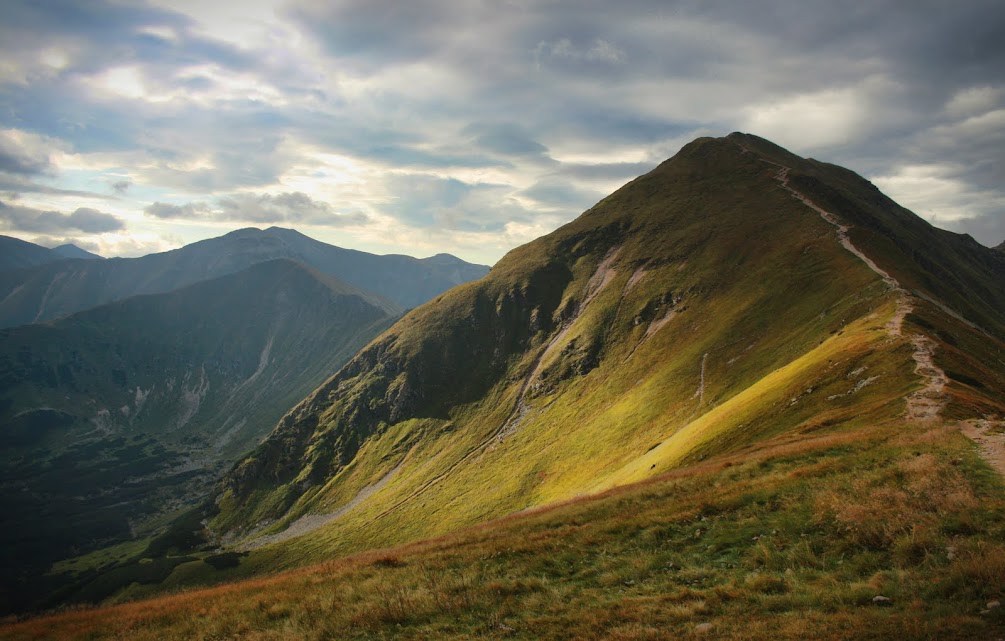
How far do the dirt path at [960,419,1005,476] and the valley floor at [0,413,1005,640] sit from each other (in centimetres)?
71

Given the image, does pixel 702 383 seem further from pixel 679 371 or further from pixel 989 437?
pixel 989 437

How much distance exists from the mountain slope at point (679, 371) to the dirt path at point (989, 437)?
2712 mm

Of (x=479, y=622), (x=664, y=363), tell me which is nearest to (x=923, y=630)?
(x=479, y=622)

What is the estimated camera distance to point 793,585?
15094mm

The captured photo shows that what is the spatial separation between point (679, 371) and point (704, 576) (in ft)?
313

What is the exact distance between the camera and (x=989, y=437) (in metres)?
27.3

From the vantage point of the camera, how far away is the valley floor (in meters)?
13.1

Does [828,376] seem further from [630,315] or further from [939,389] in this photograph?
[630,315]

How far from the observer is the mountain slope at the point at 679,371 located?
169ft

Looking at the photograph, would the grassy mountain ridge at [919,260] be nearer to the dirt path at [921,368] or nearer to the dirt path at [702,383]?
the dirt path at [921,368]

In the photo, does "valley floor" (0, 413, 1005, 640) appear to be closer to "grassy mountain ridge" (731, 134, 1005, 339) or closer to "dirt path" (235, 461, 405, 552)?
"grassy mountain ridge" (731, 134, 1005, 339)

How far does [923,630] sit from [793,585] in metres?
4.25

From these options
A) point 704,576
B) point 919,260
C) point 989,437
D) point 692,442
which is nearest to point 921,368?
point 989,437

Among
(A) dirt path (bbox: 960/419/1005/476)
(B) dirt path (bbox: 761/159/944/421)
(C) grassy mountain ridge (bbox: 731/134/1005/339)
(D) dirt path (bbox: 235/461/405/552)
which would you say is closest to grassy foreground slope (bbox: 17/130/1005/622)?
(B) dirt path (bbox: 761/159/944/421)
